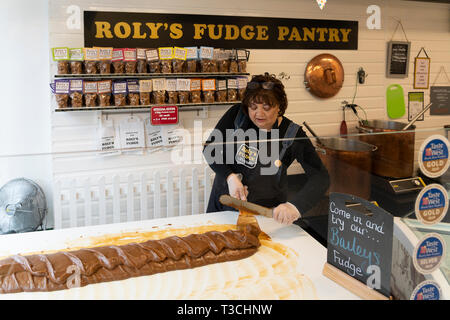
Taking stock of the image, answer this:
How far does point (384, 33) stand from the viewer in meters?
5.16

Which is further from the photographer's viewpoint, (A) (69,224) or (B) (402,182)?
(A) (69,224)

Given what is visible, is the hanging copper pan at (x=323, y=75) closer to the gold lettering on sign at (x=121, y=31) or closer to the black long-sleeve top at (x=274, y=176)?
the gold lettering on sign at (x=121, y=31)

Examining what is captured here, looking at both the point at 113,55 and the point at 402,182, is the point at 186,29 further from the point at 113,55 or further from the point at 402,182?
the point at 402,182

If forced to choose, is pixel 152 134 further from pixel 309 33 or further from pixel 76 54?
pixel 309 33

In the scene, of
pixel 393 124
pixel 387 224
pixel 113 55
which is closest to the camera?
pixel 387 224

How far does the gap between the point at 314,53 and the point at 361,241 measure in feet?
11.9

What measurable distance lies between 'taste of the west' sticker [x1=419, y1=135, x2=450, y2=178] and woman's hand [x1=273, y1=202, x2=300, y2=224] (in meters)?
0.68

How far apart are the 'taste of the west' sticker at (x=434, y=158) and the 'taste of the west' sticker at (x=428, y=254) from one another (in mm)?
234

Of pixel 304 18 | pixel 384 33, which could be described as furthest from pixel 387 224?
pixel 384 33

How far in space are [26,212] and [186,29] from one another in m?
2.74

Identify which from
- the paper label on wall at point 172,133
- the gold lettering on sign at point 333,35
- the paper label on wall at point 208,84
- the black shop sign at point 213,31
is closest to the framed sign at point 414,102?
the black shop sign at point 213,31

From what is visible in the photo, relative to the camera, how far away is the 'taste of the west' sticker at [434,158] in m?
1.56

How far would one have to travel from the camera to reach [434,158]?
157 centimetres

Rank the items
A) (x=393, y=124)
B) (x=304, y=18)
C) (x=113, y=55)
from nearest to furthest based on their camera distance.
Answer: (x=113, y=55) → (x=304, y=18) → (x=393, y=124)
